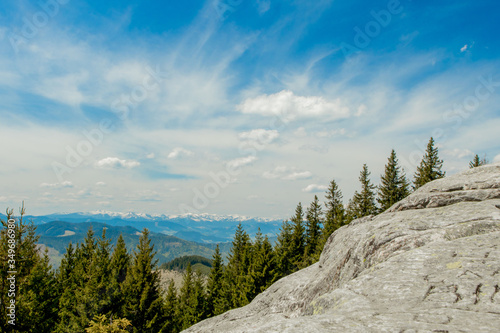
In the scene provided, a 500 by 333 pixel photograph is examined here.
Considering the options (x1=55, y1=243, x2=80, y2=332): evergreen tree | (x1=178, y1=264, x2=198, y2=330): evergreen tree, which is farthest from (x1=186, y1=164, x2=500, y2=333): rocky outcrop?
(x1=178, y1=264, x2=198, y2=330): evergreen tree

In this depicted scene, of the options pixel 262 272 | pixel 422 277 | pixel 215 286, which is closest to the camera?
pixel 422 277

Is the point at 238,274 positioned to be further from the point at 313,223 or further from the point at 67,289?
the point at 67,289

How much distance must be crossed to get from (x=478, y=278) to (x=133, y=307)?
29.8 meters

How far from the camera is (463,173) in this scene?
651 inches

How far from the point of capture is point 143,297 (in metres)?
26.6

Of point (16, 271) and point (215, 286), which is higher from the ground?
point (16, 271)

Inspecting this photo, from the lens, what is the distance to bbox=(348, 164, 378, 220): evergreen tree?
43.2 m

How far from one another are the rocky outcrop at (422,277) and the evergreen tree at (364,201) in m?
30.3

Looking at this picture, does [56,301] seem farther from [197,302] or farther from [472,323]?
[472,323]

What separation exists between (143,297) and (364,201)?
121ft

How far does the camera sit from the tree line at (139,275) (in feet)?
68.1

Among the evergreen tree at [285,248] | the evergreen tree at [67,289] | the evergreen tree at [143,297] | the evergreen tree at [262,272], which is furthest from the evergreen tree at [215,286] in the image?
the evergreen tree at [67,289]

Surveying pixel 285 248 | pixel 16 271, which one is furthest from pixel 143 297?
pixel 285 248

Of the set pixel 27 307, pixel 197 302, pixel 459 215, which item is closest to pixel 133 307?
pixel 27 307
